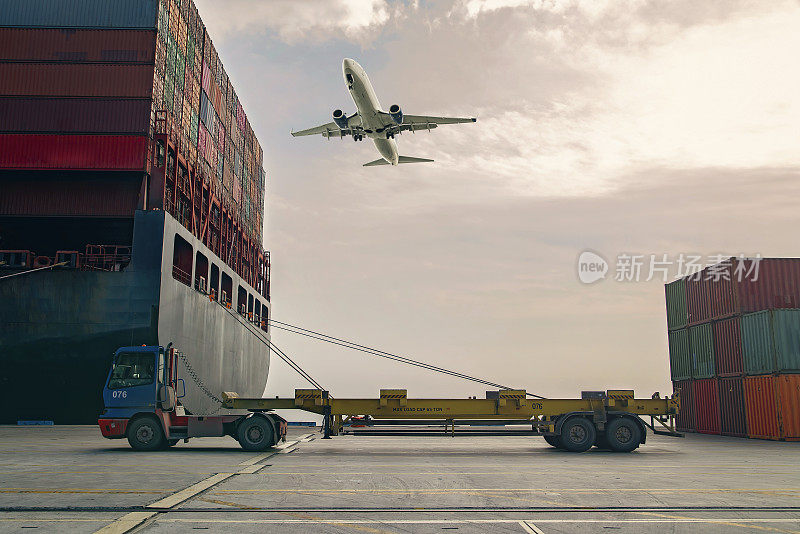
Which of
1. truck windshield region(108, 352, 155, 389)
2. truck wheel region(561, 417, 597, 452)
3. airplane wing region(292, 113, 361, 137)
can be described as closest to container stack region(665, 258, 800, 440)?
truck wheel region(561, 417, 597, 452)

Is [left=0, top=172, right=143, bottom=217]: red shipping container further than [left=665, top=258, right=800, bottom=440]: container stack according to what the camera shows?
Yes

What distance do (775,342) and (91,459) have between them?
28.0 meters

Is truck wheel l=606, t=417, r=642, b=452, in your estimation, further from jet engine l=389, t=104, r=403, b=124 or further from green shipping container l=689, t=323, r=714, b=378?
jet engine l=389, t=104, r=403, b=124

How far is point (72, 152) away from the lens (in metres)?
33.6

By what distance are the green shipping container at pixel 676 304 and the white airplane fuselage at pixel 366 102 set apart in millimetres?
18956

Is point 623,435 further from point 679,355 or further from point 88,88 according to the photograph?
point 88,88

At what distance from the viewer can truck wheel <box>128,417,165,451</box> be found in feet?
65.5

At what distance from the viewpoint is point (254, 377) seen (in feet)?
180

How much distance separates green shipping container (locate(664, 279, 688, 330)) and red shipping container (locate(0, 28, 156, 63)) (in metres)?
33.1

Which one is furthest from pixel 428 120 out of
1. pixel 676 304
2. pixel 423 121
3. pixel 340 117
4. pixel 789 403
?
pixel 789 403

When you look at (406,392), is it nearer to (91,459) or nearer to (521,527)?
(91,459)

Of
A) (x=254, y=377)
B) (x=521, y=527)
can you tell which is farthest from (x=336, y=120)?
(x=521, y=527)

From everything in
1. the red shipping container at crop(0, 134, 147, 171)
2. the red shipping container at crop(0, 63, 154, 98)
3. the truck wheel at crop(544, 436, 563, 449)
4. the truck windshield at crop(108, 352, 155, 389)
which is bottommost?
the truck wheel at crop(544, 436, 563, 449)

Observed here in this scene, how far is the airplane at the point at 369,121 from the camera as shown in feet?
108
